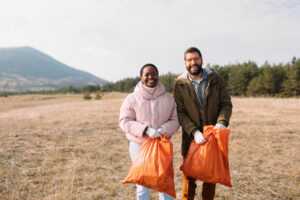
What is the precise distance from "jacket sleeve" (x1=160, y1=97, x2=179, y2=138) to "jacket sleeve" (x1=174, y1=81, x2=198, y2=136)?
0.16 metres

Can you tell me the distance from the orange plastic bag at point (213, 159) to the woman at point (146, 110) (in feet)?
1.58

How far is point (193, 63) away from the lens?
262cm

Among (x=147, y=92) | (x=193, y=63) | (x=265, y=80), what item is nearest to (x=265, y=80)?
(x=265, y=80)

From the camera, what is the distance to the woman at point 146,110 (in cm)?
242

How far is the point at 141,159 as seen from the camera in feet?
7.57

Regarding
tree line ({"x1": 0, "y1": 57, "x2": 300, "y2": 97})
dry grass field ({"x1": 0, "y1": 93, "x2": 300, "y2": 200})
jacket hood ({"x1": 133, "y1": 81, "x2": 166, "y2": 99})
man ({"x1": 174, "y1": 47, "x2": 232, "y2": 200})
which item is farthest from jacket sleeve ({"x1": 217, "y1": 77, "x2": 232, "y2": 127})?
tree line ({"x1": 0, "y1": 57, "x2": 300, "y2": 97})

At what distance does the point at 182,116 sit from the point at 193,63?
767mm

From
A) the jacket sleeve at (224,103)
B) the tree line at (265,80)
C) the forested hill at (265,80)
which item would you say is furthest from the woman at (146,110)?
the forested hill at (265,80)

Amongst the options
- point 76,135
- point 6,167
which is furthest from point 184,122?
point 76,135

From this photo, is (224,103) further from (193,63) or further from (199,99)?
(193,63)

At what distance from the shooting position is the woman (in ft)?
7.94

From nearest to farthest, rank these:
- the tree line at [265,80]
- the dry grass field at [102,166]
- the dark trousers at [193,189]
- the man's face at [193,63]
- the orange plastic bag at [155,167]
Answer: the orange plastic bag at [155,167] < the man's face at [193,63] < the dark trousers at [193,189] < the dry grass field at [102,166] < the tree line at [265,80]

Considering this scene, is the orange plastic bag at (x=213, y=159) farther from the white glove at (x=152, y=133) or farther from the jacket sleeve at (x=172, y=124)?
the white glove at (x=152, y=133)

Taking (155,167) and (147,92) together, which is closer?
(155,167)
